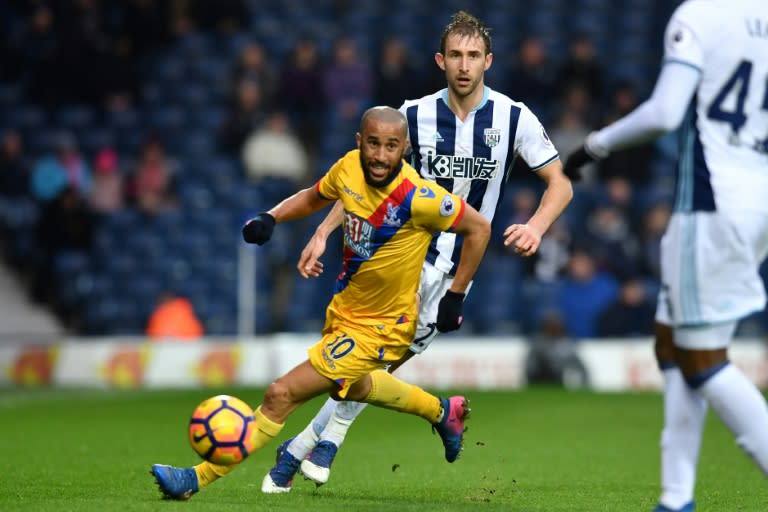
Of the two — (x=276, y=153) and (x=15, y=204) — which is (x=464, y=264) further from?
(x=15, y=204)

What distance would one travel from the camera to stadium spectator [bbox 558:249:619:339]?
53.9 ft

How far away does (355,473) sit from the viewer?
8.59 meters

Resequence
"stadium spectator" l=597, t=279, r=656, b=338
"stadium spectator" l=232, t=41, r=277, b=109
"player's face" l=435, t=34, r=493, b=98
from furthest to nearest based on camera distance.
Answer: "stadium spectator" l=232, t=41, r=277, b=109 < "stadium spectator" l=597, t=279, r=656, b=338 < "player's face" l=435, t=34, r=493, b=98

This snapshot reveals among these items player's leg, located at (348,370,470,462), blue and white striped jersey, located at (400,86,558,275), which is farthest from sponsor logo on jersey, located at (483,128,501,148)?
player's leg, located at (348,370,470,462)

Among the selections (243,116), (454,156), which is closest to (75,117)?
(243,116)

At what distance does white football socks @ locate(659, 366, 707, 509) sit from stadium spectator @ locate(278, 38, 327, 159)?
532 inches

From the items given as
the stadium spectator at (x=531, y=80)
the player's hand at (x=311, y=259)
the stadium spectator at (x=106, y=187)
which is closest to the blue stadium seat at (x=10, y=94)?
the stadium spectator at (x=106, y=187)

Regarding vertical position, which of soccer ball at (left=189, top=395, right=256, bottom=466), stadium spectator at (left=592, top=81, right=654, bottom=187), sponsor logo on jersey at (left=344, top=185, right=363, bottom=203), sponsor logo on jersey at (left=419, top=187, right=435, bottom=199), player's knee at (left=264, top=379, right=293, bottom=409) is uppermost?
sponsor logo on jersey at (left=419, top=187, right=435, bottom=199)

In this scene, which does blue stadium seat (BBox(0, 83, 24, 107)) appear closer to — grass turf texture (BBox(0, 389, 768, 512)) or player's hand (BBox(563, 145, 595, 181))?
grass turf texture (BBox(0, 389, 768, 512))

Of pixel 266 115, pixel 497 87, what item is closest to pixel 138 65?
pixel 266 115

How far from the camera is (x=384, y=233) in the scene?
665cm

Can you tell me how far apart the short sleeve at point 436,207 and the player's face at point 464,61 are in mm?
889

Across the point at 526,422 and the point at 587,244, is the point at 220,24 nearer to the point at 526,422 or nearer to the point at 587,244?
the point at 587,244

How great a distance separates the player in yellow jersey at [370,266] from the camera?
646 centimetres
